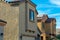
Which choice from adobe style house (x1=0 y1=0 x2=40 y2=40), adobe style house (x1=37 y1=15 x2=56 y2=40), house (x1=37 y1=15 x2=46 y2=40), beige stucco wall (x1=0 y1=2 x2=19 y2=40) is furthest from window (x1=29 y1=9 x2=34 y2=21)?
adobe style house (x1=37 y1=15 x2=56 y2=40)

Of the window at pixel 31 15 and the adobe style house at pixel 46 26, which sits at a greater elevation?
the window at pixel 31 15

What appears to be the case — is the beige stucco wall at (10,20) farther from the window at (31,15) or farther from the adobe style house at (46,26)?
the adobe style house at (46,26)

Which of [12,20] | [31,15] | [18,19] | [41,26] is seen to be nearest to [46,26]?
[41,26]

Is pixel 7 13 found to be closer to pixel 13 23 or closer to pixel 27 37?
pixel 13 23

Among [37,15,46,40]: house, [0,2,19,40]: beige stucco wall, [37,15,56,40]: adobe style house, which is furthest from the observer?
[37,15,56,40]: adobe style house

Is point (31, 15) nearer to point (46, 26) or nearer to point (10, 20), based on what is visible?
point (10, 20)

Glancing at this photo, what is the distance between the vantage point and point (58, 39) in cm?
4738

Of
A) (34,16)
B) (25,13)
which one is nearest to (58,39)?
(34,16)

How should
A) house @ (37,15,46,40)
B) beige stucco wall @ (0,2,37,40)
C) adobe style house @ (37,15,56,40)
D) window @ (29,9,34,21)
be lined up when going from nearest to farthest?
beige stucco wall @ (0,2,37,40) → window @ (29,9,34,21) → house @ (37,15,46,40) → adobe style house @ (37,15,56,40)

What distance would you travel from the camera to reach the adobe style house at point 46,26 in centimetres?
4281

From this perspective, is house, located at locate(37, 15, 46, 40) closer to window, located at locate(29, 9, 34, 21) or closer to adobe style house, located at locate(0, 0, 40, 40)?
adobe style house, located at locate(0, 0, 40, 40)

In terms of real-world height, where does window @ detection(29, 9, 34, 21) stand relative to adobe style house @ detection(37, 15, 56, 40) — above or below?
above

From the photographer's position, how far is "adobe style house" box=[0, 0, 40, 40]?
26016 mm

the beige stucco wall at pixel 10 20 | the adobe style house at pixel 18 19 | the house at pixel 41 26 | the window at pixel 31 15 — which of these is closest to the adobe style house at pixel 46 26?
the house at pixel 41 26
